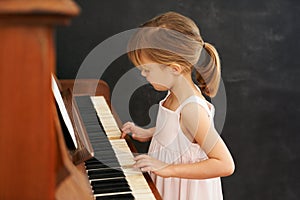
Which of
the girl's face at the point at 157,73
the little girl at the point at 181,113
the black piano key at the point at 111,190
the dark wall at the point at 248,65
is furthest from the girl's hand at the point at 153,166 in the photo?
the dark wall at the point at 248,65

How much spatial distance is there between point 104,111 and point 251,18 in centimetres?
94

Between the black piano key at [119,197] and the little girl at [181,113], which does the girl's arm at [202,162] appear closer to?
the little girl at [181,113]

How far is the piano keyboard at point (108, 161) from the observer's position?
Result: 1.35 m

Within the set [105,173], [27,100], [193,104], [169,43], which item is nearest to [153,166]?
[105,173]

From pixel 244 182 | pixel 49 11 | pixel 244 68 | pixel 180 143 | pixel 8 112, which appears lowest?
pixel 244 182

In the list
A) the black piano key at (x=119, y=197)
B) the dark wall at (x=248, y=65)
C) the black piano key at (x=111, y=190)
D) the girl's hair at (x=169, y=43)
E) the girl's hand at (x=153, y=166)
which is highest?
the girl's hair at (x=169, y=43)

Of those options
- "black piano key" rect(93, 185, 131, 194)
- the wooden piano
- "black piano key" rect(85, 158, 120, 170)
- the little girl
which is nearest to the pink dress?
the little girl

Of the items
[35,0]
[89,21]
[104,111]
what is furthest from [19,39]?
[89,21]

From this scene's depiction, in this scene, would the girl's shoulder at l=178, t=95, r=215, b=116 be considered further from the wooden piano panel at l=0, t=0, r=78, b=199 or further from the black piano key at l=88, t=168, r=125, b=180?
the wooden piano panel at l=0, t=0, r=78, b=199

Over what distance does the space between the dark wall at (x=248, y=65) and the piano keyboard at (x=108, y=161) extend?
44 cm

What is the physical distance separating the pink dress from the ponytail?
0.08 m

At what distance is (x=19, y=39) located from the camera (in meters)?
0.54

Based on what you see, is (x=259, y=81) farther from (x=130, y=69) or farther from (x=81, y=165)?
(x=81, y=165)

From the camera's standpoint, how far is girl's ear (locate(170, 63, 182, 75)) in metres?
1.58
